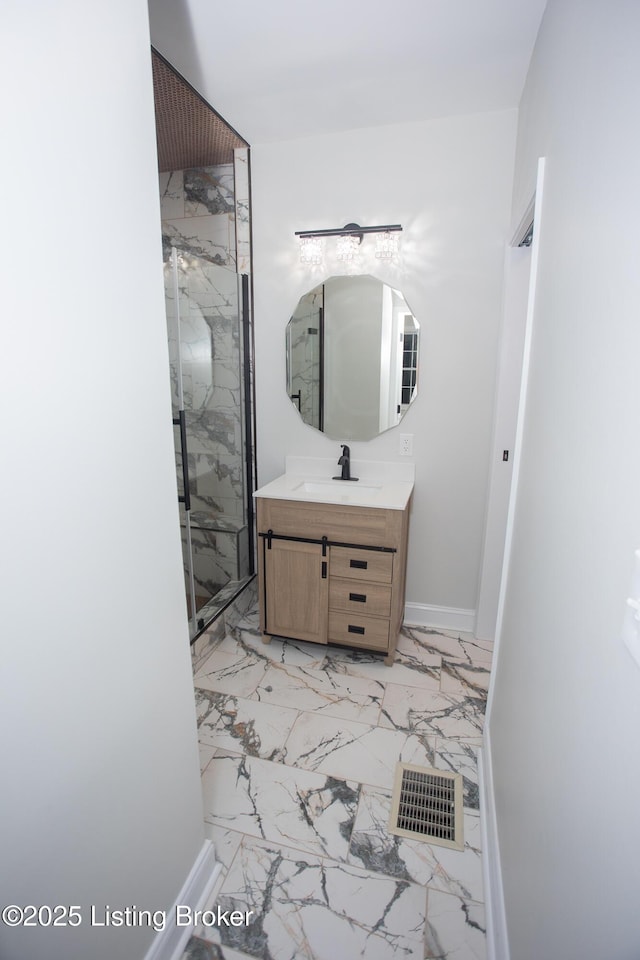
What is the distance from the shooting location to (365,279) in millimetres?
2404

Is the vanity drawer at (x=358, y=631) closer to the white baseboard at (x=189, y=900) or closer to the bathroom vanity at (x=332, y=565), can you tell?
the bathroom vanity at (x=332, y=565)

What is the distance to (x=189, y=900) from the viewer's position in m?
1.23

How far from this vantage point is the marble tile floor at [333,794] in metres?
1.23

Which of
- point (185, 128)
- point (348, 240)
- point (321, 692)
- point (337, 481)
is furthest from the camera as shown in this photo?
point (337, 481)

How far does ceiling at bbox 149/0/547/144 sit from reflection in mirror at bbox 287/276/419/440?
76cm

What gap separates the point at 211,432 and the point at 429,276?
1.53 metres

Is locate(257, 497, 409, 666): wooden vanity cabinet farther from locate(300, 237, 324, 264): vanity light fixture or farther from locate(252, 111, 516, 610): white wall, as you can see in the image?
locate(300, 237, 324, 264): vanity light fixture

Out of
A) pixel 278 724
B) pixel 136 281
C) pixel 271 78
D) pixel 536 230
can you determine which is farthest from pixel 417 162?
pixel 278 724

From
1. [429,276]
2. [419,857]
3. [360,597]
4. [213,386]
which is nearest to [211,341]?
[213,386]

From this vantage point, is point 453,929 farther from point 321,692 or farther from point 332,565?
point 332,565

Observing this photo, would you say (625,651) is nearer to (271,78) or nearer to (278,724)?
(278,724)

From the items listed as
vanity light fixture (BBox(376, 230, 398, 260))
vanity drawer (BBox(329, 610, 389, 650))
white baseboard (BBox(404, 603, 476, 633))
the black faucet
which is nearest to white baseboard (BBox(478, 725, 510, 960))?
vanity drawer (BBox(329, 610, 389, 650))

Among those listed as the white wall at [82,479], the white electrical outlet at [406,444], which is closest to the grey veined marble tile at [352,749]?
the white wall at [82,479]

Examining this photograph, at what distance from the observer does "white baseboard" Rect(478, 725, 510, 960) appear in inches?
44.8
